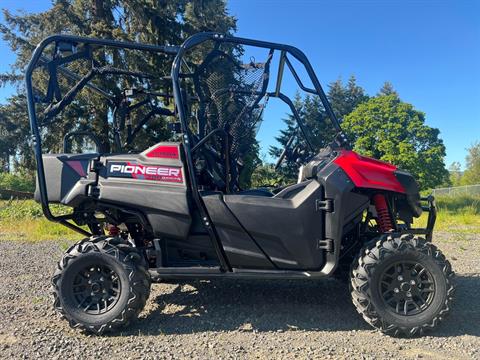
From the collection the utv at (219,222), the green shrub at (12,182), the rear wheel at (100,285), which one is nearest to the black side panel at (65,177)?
the utv at (219,222)

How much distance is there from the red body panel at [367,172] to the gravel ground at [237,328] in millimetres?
1408

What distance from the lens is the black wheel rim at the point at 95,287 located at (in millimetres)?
4105

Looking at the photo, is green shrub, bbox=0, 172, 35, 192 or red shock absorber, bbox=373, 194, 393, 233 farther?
green shrub, bbox=0, 172, 35, 192

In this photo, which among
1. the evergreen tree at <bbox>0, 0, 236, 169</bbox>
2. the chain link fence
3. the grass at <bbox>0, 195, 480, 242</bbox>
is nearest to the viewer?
the grass at <bbox>0, 195, 480, 242</bbox>

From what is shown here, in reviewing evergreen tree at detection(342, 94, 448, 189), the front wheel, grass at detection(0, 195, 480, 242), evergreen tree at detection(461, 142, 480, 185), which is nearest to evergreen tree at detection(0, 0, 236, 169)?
grass at detection(0, 195, 480, 242)

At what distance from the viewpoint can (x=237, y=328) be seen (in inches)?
162

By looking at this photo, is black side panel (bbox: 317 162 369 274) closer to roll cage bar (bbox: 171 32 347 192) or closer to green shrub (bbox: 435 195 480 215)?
roll cage bar (bbox: 171 32 347 192)

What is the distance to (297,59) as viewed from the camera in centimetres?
452

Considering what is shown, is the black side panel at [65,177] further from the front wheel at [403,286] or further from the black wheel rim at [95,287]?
the front wheel at [403,286]

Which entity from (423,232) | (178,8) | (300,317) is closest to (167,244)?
(300,317)

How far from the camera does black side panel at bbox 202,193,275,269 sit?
4.19 meters

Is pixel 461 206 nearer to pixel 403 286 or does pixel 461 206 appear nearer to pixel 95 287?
pixel 403 286

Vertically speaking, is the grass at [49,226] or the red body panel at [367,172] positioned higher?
the red body panel at [367,172]

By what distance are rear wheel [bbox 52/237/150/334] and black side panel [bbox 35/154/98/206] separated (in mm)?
546
